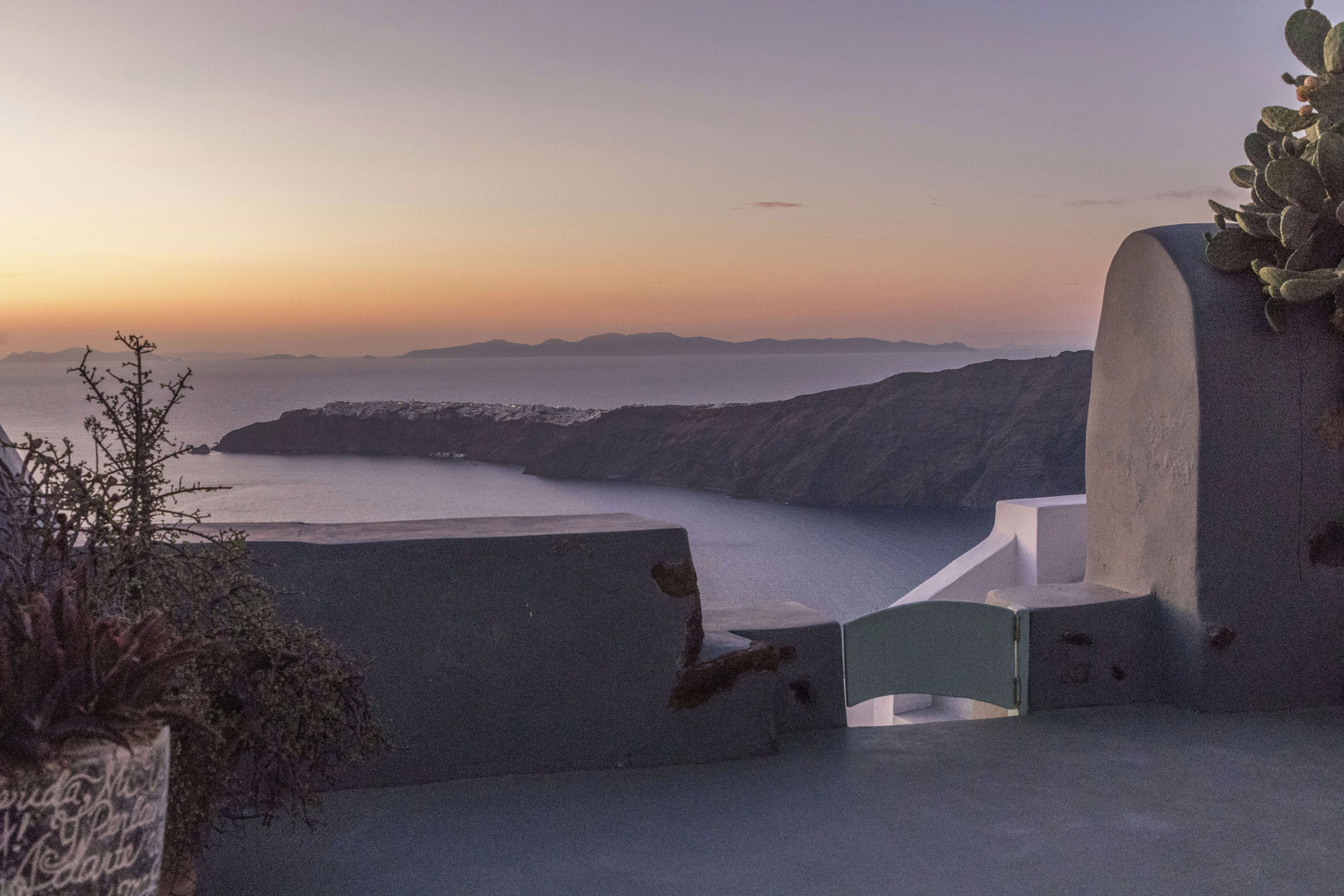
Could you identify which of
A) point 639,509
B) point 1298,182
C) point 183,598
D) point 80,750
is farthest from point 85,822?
point 639,509

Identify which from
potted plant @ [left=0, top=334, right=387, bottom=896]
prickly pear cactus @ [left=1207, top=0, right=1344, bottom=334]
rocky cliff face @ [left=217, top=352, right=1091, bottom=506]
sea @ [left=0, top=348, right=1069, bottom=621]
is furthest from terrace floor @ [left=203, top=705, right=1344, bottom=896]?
rocky cliff face @ [left=217, top=352, right=1091, bottom=506]

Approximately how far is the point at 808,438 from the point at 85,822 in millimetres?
36182

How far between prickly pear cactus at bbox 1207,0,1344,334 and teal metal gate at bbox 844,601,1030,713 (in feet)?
4.60

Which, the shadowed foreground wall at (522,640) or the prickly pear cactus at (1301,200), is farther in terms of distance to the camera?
the prickly pear cactus at (1301,200)

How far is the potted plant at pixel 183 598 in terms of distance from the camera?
6.22 feet

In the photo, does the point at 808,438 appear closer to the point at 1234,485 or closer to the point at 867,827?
the point at 1234,485

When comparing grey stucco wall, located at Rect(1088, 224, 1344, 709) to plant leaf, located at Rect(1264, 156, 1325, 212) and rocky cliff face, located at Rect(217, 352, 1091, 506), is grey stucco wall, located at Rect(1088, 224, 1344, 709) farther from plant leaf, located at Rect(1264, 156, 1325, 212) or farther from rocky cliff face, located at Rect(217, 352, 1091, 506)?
rocky cliff face, located at Rect(217, 352, 1091, 506)

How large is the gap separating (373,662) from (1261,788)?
100 inches

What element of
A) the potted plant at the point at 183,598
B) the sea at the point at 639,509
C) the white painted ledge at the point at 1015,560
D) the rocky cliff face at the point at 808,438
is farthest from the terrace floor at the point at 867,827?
the rocky cliff face at the point at 808,438

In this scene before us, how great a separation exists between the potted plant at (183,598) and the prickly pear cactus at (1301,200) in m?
3.15

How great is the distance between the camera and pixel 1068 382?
3388 centimetres

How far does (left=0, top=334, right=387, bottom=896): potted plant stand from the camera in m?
1.90

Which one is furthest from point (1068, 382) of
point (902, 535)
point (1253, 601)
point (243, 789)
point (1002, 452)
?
point (243, 789)

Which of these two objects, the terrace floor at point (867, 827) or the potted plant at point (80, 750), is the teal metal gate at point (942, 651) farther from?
the potted plant at point (80, 750)
